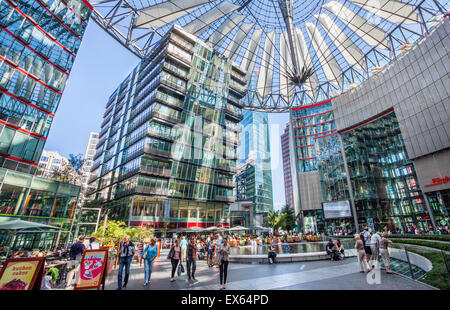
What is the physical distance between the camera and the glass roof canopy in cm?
3082

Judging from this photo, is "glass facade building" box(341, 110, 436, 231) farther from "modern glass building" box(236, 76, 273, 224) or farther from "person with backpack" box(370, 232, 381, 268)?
"modern glass building" box(236, 76, 273, 224)

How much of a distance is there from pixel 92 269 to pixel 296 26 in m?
48.2

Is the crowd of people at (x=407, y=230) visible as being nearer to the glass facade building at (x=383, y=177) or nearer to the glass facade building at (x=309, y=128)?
the glass facade building at (x=383, y=177)

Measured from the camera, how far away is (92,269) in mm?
6301

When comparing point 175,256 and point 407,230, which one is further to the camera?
point 407,230

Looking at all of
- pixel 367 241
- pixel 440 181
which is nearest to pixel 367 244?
pixel 367 241

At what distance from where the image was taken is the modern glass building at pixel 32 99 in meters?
19.0

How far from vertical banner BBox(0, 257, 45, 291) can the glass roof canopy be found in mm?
34580

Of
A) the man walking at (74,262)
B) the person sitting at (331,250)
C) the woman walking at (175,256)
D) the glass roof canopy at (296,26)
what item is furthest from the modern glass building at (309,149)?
the man walking at (74,262)

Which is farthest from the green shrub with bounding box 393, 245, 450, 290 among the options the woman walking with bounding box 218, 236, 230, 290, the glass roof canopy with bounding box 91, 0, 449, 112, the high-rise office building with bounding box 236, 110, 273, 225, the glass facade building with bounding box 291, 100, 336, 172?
the high-rise office building with bounding box 236, 110, 273, 225

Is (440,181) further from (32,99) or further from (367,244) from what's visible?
(32,99)

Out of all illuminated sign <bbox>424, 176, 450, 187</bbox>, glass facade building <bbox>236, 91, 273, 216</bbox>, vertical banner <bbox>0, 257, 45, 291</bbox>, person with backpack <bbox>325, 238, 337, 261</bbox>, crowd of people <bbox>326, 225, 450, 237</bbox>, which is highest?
glass facade building <bbox>236, 91, 273, 216</bbox>

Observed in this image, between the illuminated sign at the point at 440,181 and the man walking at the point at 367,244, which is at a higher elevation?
the illuminated sign at the point at 440,181

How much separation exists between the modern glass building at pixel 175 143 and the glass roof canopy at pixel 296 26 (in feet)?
16.7
